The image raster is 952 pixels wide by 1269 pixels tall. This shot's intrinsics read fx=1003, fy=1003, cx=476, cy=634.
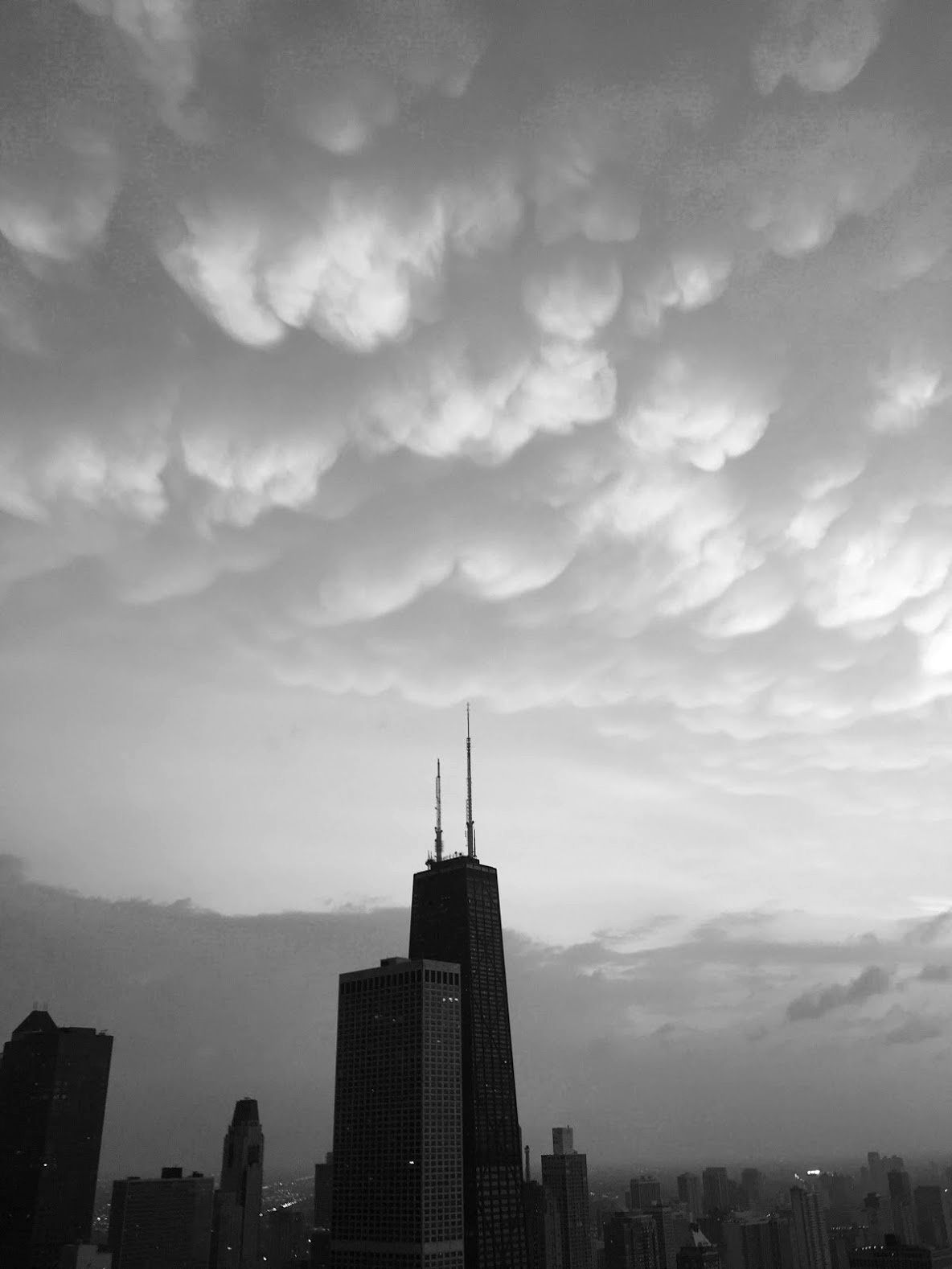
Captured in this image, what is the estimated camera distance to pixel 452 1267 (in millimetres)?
187250

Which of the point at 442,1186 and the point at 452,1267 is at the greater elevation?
the point at 442,1186

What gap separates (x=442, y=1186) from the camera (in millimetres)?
192750

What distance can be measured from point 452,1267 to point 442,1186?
1349 cm

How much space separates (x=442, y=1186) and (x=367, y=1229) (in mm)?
17806

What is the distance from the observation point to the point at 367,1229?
195 m

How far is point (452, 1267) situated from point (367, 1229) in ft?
61.4
